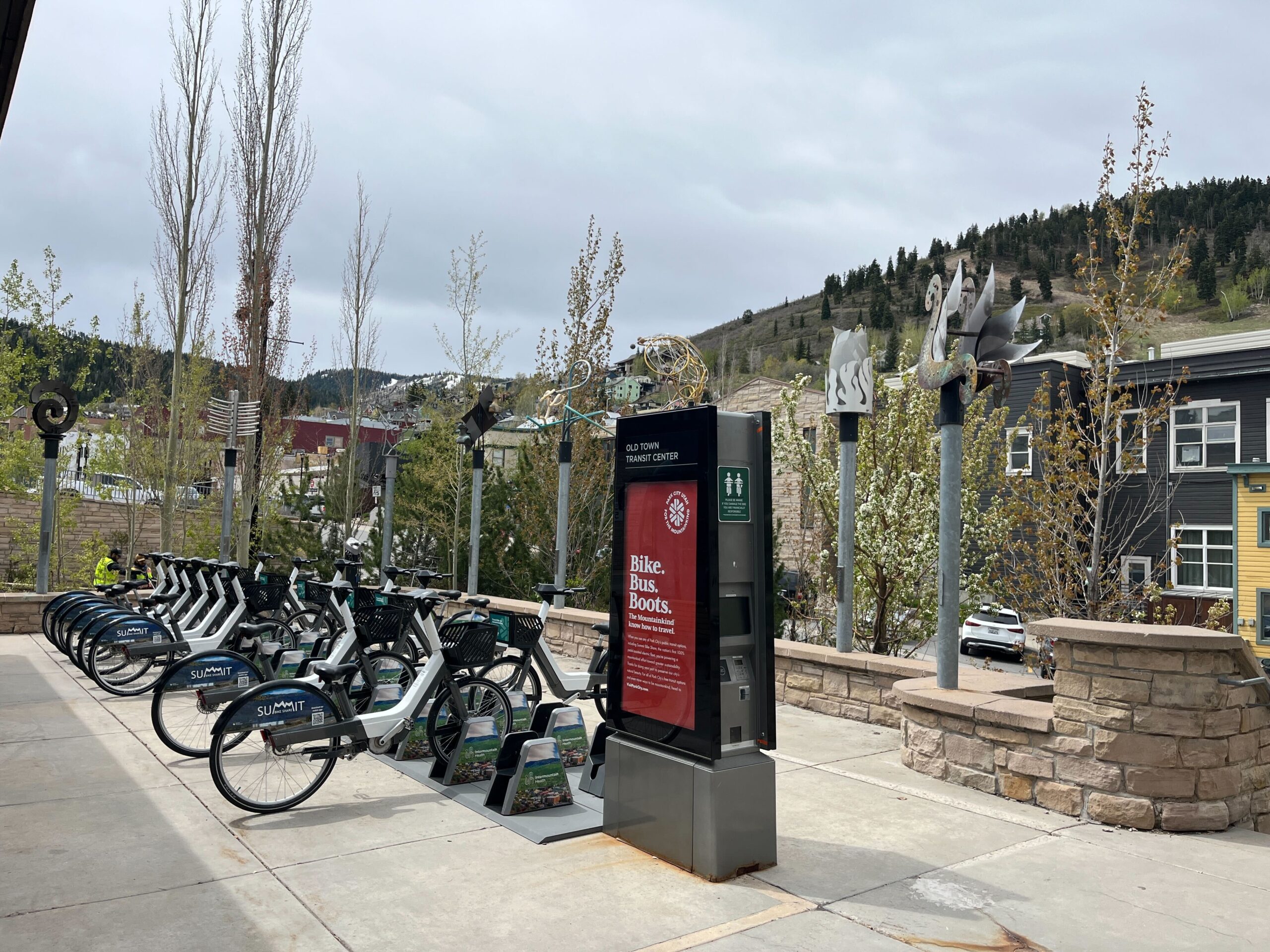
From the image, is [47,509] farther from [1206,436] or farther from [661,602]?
[1206,436]

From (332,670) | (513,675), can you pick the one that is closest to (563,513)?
(513,675)

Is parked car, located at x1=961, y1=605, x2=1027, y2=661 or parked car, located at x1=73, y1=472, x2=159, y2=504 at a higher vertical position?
parked car, located at x1=73, y1=472, x2=159, y2=504

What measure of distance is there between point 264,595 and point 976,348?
21.7 ft

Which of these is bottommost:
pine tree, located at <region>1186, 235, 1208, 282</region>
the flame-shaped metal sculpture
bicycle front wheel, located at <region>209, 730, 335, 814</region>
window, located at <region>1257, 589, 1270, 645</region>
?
window, located at <region>1257, 589, 1270, 645</region>

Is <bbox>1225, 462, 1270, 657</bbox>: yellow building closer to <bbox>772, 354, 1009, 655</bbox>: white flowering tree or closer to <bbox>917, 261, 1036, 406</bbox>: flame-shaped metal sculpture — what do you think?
<bbox>772, 354, 1009, 655</bbox>: white flowering tree

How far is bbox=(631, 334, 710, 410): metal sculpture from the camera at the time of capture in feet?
41.6

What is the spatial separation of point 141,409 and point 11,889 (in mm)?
15051

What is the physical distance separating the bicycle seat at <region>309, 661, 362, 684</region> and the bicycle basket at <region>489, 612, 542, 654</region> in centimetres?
127

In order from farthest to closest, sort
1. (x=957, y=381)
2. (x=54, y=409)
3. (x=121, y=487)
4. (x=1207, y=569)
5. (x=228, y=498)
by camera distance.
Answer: (x=1207, y=569) < (x=121, y=487) < (x=228, y=498) < (x=54, y=409) < (x=957, y=381)

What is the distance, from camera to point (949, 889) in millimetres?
4047

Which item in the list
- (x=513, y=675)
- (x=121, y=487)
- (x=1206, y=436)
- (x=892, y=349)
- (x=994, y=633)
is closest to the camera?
(x=513, y=675)

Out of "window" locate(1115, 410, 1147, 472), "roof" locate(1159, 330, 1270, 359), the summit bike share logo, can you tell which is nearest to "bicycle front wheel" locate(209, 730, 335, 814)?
the summit bike share logo

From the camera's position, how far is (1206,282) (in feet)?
333

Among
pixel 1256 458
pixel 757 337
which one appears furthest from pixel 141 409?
pixel 757 337
